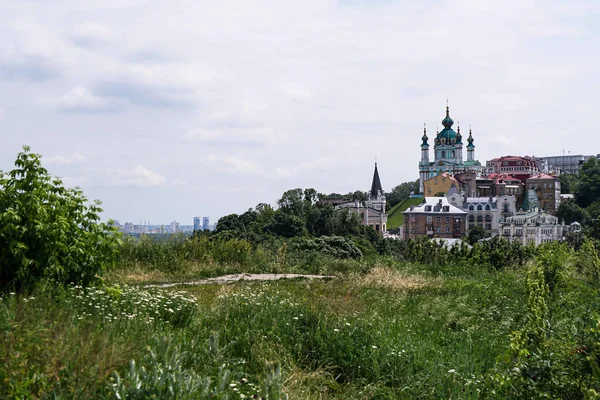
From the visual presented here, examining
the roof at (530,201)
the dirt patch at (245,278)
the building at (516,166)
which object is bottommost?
the dirt patch at (245,278)

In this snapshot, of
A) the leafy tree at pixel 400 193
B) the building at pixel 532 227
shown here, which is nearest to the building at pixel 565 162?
the leafy tree at pixel 400 193

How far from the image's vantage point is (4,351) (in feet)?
11.7

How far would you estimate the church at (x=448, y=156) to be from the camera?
124312 millimetres

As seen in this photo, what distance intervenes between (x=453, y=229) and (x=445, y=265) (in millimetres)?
83625

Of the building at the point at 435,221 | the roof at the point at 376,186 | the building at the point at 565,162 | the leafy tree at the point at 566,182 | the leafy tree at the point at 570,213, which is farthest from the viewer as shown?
the building at the point at 565,162

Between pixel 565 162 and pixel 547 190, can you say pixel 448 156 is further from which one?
pixel 565 162

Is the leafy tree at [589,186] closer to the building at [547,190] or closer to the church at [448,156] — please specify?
the building at [547,190]

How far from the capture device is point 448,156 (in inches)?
4990

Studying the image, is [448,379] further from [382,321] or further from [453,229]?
[453,229]

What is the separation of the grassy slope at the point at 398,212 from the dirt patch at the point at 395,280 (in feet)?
317

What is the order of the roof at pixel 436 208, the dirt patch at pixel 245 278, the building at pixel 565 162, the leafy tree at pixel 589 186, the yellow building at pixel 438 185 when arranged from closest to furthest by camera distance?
the dirt patch at pixel 245 278 < the leafy tree at pixel 589 186 < the roof at pixel 436 208 < the yellow building at pixel 438 185 < the building at pixel 565 162

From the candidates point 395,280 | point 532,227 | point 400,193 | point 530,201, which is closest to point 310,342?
point 395,280

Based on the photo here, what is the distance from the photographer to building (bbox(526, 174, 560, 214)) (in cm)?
10444

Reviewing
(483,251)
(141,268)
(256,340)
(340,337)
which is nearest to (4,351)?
(256,340)
